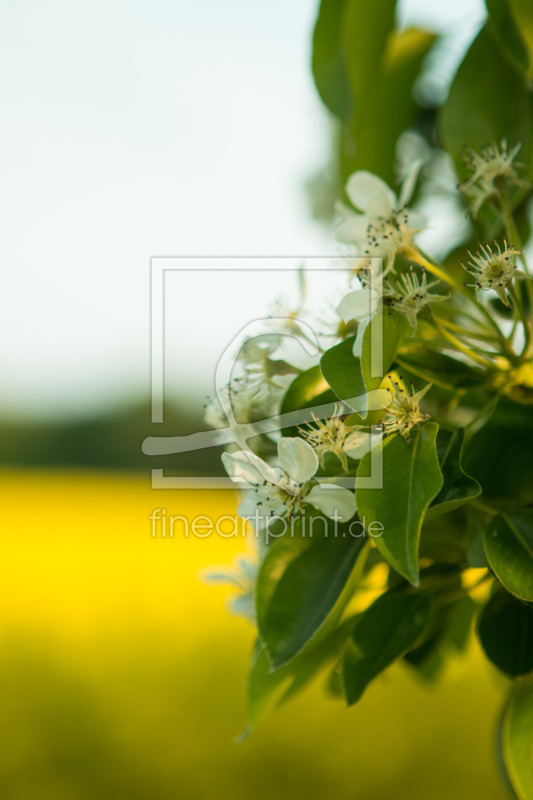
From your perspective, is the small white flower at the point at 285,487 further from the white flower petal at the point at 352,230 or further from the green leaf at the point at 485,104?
the green leaf at the point at 485,104

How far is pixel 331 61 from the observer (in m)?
0.74

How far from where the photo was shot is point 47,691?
1.93 meters

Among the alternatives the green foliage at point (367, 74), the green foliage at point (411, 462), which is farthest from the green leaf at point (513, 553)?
the green foliage at point (367, 74)

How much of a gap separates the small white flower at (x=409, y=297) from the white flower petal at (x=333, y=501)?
12cm

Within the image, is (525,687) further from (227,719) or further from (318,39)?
(227,719)

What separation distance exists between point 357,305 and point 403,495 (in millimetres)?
122

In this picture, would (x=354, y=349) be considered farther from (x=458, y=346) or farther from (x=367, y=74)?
(x=367, y=74)

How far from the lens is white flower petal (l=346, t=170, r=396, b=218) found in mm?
552

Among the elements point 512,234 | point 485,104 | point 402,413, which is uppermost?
point 485,104

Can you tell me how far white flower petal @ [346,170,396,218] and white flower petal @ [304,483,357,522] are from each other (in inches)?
9.2

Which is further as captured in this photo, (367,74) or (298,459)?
(367,74)

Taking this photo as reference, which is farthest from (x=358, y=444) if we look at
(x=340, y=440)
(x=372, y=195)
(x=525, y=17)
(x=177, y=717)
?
(x=177, y=717)

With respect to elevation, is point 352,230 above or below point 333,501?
above

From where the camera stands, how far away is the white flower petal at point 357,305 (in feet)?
1.42
